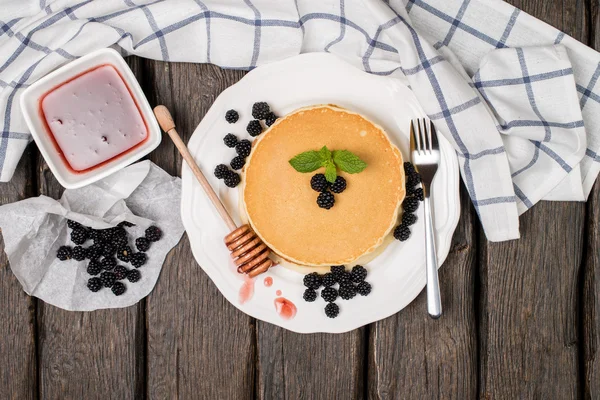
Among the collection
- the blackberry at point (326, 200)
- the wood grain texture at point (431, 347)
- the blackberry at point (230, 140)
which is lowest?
the wood grain texture at point (431, 347)

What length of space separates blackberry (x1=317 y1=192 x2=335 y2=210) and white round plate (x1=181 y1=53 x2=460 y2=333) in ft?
0.66

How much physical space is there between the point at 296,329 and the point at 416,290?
11.7 inches

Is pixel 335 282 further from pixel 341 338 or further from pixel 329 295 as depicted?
pixel 341 338

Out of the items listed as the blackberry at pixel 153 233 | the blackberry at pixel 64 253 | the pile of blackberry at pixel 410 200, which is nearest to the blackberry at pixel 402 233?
the pile of blackberry at pixel 410 200

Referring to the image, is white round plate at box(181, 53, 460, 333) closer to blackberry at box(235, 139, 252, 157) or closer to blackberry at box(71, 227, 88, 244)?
blackberry at box(235, 139, 252, 157)

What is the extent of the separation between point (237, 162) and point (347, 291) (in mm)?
393

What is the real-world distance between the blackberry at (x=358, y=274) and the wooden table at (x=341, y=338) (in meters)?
0.16

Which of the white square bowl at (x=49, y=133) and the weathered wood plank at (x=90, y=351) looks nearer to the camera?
the white square bowl at (x=49, y=133)

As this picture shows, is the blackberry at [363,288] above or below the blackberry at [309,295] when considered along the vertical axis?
above

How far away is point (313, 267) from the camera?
129 centimetres

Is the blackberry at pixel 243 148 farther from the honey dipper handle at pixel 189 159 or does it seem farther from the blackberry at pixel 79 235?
the blackberry at pixel 79 235

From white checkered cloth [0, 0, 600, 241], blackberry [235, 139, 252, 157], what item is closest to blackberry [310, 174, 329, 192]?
blackberry [235, 139, 252, 157]

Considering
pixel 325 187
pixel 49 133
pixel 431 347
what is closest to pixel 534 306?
pixel 431 347

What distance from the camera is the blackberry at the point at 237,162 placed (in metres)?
1.26
